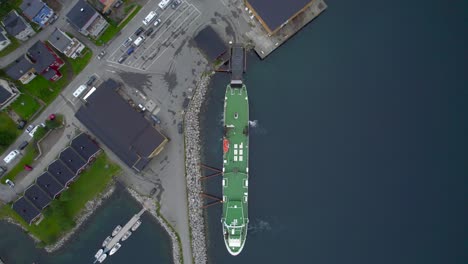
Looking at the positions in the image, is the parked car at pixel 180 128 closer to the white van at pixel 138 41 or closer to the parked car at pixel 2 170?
the white van at pixel 138 41

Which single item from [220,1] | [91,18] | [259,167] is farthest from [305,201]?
[91,18]

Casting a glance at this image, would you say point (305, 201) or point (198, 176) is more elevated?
point (198, 176)

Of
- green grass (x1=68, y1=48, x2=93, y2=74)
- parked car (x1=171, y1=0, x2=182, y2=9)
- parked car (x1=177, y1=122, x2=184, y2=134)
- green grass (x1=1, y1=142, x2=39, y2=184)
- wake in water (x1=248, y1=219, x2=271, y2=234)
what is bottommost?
wake in water (x1=248, y1=219, x2=271, y2=234)

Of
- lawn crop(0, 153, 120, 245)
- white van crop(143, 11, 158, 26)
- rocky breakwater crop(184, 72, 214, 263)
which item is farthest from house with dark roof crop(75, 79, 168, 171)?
white van crop(143, 11, 158, 26)

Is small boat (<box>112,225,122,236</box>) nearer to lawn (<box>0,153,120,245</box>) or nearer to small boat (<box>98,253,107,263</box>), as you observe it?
small boat (<box>98,253,107,263</box>)

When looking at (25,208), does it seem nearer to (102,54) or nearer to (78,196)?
(78,196)

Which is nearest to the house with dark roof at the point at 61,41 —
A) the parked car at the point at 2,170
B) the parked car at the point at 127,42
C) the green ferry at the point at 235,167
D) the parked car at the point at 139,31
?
the parked car at the point at 127,42

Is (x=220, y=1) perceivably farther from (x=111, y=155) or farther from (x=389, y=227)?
(x=389, y=227)
